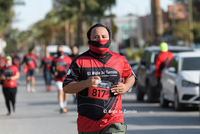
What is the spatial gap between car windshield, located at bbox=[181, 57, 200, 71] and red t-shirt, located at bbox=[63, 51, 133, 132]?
9419 mm

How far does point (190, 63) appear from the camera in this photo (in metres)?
14.4

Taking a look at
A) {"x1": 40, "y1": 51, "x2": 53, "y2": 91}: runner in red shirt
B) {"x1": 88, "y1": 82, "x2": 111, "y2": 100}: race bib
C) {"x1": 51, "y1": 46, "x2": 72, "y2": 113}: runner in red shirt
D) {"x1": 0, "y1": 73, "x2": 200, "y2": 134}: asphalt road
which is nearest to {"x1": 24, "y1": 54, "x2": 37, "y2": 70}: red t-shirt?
{"x1": 40, "y1": 51, "x2": 53, "y2": 91}: runner in red shirt

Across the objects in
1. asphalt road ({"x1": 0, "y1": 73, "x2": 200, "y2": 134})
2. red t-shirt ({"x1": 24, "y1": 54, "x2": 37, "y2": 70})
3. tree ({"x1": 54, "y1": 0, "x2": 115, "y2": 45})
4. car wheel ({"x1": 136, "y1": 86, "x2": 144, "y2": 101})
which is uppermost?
tree ({"x1": 54, "y1": 0, "x2": 115, "y2": 45})

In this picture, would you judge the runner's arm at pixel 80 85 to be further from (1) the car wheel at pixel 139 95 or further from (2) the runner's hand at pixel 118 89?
(1) the car wheel at pixel 139 95

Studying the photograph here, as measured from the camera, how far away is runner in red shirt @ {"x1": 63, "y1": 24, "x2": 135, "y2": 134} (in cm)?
497

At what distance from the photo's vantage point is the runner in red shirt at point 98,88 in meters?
4.97

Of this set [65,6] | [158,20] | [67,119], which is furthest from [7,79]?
[65,6]

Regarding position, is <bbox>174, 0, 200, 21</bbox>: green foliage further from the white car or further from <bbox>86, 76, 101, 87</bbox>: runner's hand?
<bbox>86, 76, 101, 87</bbox>: runner's hand

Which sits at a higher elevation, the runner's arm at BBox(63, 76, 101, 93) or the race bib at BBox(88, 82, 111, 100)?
the runner's arm at BBox(63, 76, 101, 93)

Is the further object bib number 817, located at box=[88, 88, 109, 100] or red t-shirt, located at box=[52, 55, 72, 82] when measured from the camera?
red t-shirt, located at box=[52, 55, 72, 82]

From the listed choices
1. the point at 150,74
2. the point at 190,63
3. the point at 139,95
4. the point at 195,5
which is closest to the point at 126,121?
the point at 190,63

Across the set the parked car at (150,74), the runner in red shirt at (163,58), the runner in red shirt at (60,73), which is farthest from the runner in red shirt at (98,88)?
the parked car at (150,74)

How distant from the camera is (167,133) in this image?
957 cm

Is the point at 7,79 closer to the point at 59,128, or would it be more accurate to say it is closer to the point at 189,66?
the point at 59,128
